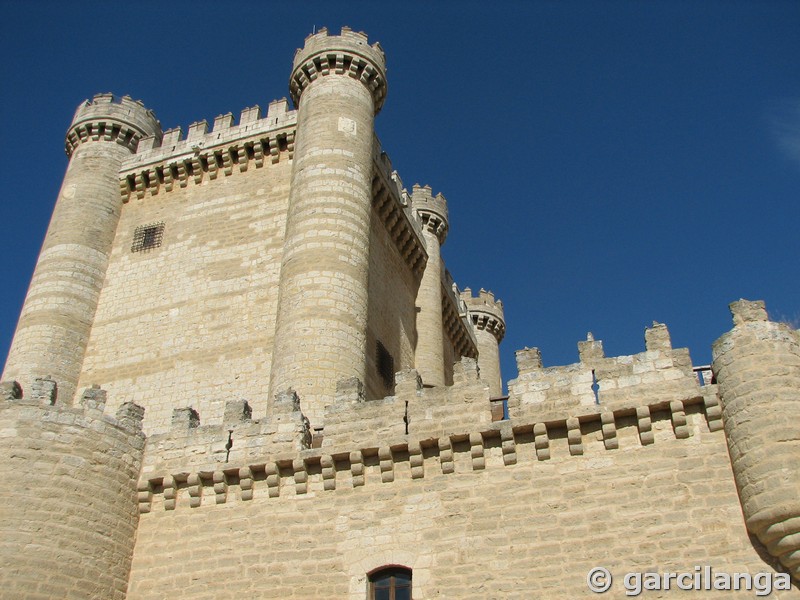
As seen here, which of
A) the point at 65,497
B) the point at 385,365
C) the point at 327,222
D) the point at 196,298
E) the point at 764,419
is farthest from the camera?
the point at 385,365

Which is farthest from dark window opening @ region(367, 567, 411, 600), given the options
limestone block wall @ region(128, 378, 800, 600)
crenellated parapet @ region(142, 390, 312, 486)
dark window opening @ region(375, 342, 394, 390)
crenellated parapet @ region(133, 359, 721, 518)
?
dark window opening @ region(375, 342, 394, 390)

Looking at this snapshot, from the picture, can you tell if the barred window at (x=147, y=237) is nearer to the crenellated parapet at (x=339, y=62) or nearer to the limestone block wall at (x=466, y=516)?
the crenellated parapet at (x=339, y=62)

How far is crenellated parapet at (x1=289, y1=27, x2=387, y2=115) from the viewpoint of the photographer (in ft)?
60.2

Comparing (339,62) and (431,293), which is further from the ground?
(339,62)

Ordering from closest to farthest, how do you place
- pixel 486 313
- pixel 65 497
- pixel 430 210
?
pixel 65 497 → pixel 430 210 → pixel 486 313

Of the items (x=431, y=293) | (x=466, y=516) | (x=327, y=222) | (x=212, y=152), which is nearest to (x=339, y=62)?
(x=212, y=152)

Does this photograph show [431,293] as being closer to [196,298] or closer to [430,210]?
[430,210]

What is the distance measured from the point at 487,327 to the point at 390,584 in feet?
62.7

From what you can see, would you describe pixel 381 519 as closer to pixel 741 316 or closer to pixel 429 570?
pixel 429 570

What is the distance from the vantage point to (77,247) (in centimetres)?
1859

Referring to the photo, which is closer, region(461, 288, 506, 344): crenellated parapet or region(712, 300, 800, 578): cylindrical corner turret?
region(712, 300, 800, 578): cylindrical corner turret

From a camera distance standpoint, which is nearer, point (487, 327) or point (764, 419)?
point (764, 419)

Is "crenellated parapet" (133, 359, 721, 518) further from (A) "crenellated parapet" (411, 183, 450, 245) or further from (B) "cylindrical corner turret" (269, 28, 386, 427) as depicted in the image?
(A) "crenellated parapet" (411, 183, 450, 245)

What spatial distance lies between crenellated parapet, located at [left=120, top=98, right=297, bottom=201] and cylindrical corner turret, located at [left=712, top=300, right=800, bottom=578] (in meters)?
11.7
